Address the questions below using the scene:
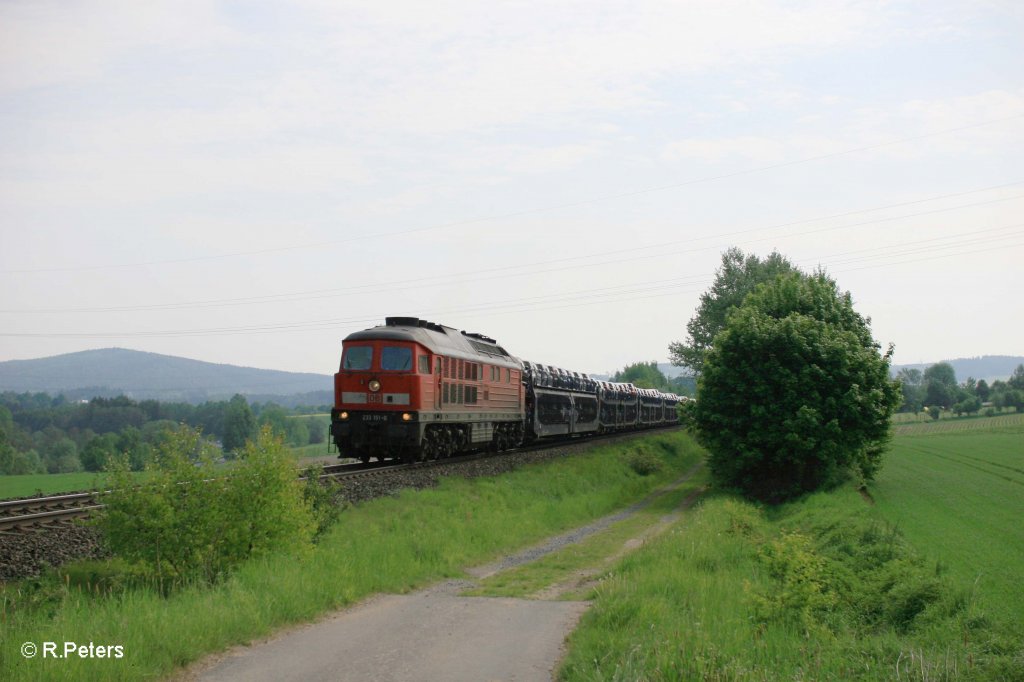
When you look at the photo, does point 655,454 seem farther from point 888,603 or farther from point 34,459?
point 34,459

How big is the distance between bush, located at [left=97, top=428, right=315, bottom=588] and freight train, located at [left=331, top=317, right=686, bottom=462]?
12324 mm

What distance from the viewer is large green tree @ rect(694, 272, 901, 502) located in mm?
32781

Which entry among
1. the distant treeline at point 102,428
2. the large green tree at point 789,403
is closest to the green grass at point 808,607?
the large green tree at point 789,403

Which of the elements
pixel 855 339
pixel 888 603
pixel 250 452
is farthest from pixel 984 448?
pixel 250 452

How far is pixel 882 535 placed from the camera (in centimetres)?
1902

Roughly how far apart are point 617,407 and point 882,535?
4171 centimetres

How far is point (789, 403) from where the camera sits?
3316 centimetres

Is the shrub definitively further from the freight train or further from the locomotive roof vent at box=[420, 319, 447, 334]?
the locomotive roof vent at box=[420, 319, 447, 334]

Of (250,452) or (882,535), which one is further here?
(882,535)

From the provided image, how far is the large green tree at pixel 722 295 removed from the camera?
75.4 meters

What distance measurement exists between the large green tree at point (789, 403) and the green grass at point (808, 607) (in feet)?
30.6

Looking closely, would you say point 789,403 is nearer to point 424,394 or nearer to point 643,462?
point 643,462

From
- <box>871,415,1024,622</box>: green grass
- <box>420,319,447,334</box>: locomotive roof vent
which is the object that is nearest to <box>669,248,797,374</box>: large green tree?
<box>871,415,1024,622</box>: green grass

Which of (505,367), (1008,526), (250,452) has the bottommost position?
(1008,526)
